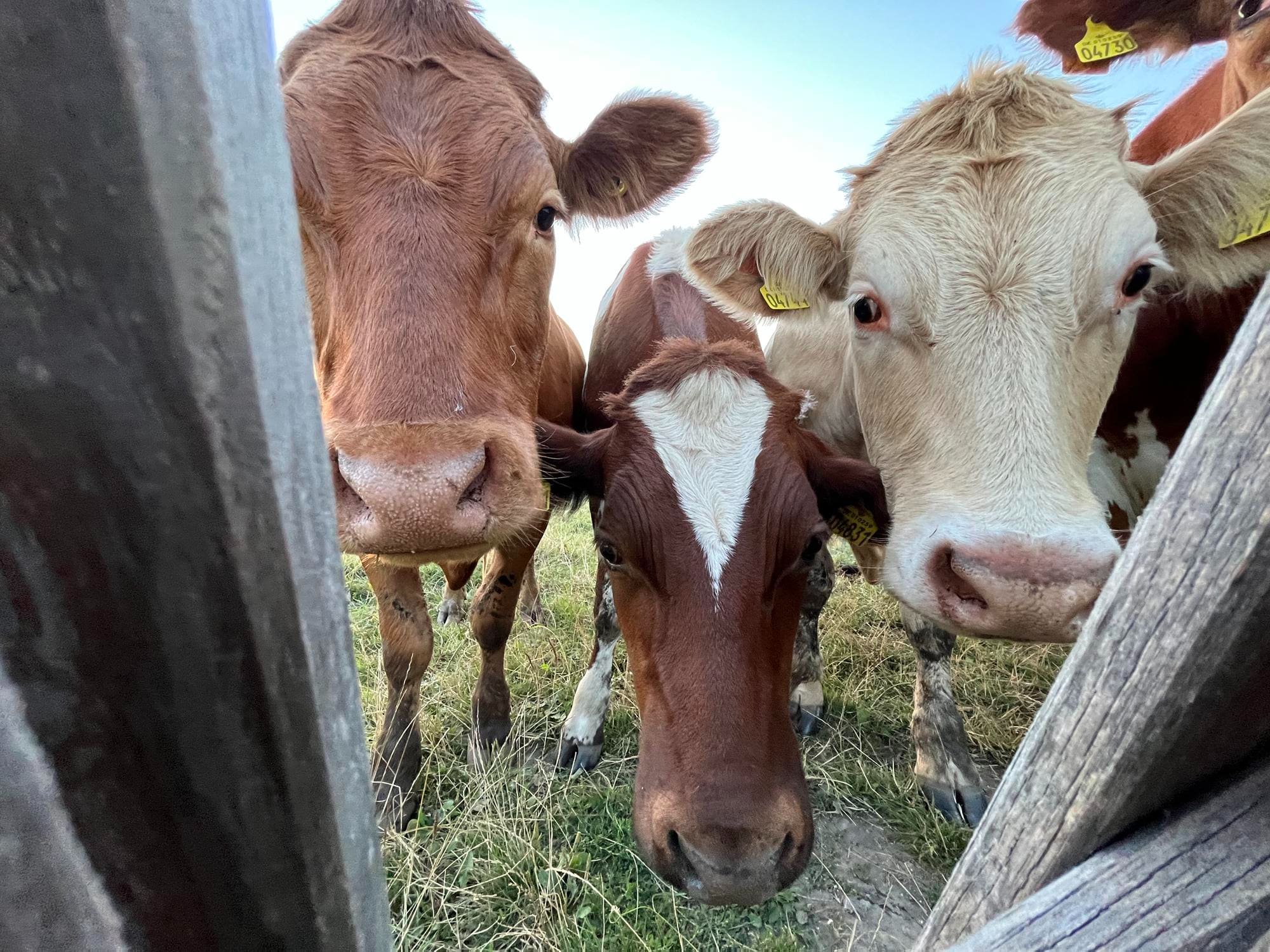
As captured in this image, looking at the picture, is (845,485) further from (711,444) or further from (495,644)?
(495,644)

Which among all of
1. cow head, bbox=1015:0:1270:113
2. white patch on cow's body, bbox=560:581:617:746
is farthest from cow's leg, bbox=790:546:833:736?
cow head, bbox=1015:0:1270:113

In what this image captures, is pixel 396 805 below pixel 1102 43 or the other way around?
below

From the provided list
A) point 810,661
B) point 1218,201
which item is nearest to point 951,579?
point 1218,201

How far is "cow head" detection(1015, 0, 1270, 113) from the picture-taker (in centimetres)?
254

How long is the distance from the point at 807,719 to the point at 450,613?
9.68 feet

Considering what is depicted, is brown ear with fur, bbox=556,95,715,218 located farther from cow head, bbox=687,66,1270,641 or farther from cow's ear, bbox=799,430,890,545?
cow's ear, bbox=799,430,890,545

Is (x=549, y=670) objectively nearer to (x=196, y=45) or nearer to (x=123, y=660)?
(x=123, y=660)

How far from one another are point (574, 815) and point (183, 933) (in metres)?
2.28

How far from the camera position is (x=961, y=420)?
5.70 feet

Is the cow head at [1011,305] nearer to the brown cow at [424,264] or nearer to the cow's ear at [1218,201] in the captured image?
the cow's ear at [1218,201]

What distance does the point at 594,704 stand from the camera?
123 inches

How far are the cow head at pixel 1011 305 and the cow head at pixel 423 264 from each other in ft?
3.76

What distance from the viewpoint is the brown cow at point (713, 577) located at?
1.58 meters

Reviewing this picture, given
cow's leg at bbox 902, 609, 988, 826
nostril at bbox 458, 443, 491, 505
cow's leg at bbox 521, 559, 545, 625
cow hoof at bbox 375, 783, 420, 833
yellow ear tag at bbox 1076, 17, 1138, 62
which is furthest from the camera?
cow's leg at bbox 521, 559, 545, 625
